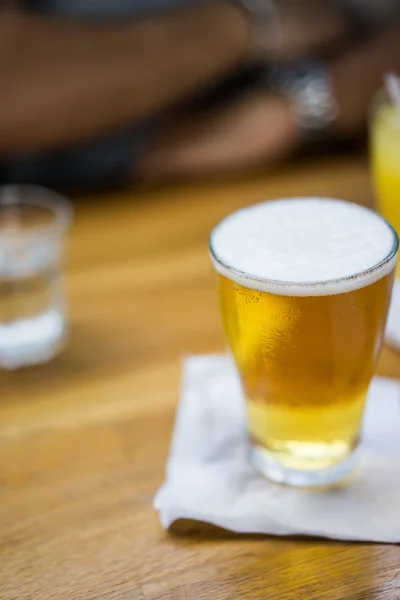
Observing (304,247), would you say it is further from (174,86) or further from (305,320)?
(174,86)

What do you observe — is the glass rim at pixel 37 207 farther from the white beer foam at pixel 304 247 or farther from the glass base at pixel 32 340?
the white beer foam at pixel 304 247

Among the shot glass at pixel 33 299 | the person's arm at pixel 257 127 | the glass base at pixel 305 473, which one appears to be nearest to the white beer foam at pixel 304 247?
the glass base at pixel 305 473

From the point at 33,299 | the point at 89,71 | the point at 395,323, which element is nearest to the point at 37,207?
the point at 33,299

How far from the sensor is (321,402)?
0.55 meters

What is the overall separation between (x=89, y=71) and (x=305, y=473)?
25.6 inches

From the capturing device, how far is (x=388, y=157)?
783mm

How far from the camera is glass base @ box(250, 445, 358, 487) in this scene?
588 mm

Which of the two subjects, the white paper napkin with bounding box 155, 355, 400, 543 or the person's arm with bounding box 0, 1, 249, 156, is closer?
the white paper napkin with bounding box 155, 355, 400, 543

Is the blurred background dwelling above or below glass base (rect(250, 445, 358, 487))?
above

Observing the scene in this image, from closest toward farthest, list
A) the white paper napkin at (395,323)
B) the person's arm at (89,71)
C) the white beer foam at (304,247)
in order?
the white beer foam at (304,247), the white paper napkin at (395,323), the person's arm at (89,71)

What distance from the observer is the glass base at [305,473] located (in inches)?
23.2

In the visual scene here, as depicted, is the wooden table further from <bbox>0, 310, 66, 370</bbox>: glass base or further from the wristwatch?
the wristwatch

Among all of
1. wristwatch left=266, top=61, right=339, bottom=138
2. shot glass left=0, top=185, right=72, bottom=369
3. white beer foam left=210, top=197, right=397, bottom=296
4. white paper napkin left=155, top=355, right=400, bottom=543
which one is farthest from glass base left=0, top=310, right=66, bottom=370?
wristwatch left=266, top=61, right=339, bottom=138

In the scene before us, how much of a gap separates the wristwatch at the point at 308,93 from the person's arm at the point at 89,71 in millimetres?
89
